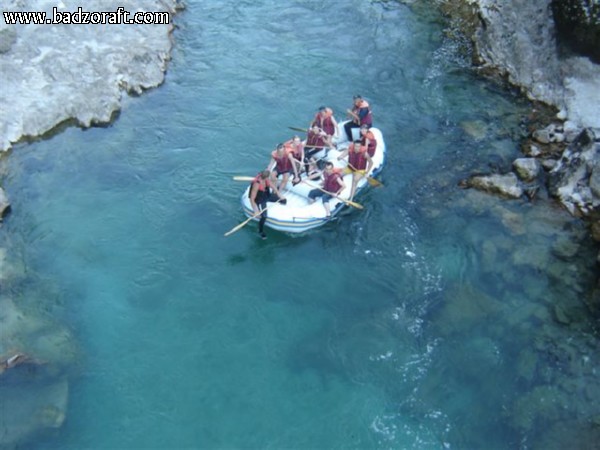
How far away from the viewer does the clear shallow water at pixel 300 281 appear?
11.1 m

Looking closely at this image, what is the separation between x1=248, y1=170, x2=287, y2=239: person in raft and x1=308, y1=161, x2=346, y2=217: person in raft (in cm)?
82

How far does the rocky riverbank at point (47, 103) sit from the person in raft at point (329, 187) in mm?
6552

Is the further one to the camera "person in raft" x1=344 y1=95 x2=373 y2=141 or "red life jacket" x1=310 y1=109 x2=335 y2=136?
"person in raft" x1=344 y1=95 x2=373 y2=141

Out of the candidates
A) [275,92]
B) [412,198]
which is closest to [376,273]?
[412,198]

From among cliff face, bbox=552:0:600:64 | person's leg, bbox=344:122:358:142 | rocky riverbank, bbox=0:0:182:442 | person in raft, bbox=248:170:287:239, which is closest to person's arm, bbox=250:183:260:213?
person in raft, bbox=248:170:287:239

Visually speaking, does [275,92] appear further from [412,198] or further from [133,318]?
[133,318]

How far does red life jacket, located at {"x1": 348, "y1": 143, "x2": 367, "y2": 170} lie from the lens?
14539 mm

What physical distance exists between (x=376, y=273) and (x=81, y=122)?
10.3m

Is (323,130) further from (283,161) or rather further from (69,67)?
(69,67)

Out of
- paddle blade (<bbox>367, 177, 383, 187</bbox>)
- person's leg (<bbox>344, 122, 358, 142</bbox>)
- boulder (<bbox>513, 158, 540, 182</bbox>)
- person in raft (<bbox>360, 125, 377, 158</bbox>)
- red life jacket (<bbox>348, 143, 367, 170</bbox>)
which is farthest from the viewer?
person's leg (<bbox>344, 122, 358, 142</bbox>)

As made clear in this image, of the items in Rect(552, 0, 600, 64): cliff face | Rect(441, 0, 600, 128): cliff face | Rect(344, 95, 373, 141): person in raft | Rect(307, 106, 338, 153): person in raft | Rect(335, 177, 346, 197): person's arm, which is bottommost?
Rect(335, 177, 346, 197): person's arm

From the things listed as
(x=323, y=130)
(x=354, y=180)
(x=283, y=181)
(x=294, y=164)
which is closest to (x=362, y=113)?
(x=323, y=130)

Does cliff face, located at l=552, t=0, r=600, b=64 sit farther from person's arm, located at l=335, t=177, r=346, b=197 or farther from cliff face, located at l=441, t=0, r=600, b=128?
person's arm, located at l=335, t=177, r=346, b=197

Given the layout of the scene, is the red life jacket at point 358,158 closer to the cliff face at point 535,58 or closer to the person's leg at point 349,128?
the person's leg at point 349,128
